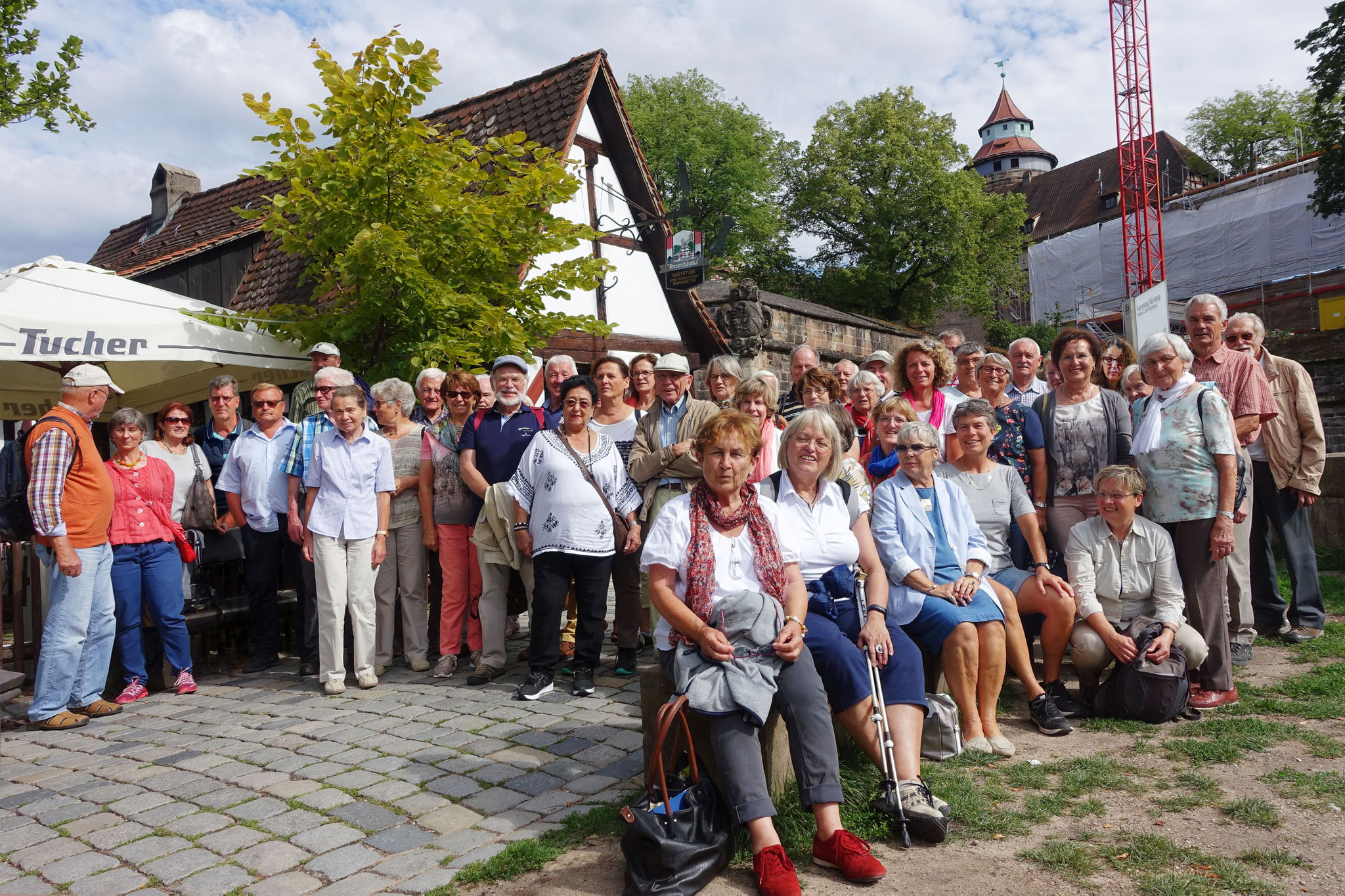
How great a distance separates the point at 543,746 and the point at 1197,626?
3.54 meters

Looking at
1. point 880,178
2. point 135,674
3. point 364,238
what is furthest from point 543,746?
point 880,178

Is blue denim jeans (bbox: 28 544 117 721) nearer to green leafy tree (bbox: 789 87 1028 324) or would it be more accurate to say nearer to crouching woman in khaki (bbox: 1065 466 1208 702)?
crouching woman in khaki (bbox: 1065 466 1208 702)

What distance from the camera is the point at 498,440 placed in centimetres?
598

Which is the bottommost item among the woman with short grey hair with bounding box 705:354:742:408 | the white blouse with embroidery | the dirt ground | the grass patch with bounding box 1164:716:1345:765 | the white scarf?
the dirt ground

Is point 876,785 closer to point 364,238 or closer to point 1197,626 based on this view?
point 1197,626

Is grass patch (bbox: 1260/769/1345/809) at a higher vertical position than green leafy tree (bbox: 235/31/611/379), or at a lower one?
lower

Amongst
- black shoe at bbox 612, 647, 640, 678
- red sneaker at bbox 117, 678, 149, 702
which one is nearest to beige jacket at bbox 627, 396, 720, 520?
black shoe at bbox 612, 647, 640, 678

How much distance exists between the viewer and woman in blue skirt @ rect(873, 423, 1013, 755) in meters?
4.36

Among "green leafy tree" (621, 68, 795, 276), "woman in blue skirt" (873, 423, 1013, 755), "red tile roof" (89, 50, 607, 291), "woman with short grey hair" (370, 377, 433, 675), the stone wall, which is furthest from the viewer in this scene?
"green leafy tree" (621, 68, 795, 276)

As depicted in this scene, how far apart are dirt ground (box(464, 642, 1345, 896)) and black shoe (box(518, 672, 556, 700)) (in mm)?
1962

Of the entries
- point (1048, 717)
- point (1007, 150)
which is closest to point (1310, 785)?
point (1048, 717)

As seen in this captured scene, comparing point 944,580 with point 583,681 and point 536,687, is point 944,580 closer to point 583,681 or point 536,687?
point 583,681

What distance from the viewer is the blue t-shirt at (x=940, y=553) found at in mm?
4594

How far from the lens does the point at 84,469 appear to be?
17.9 feet
